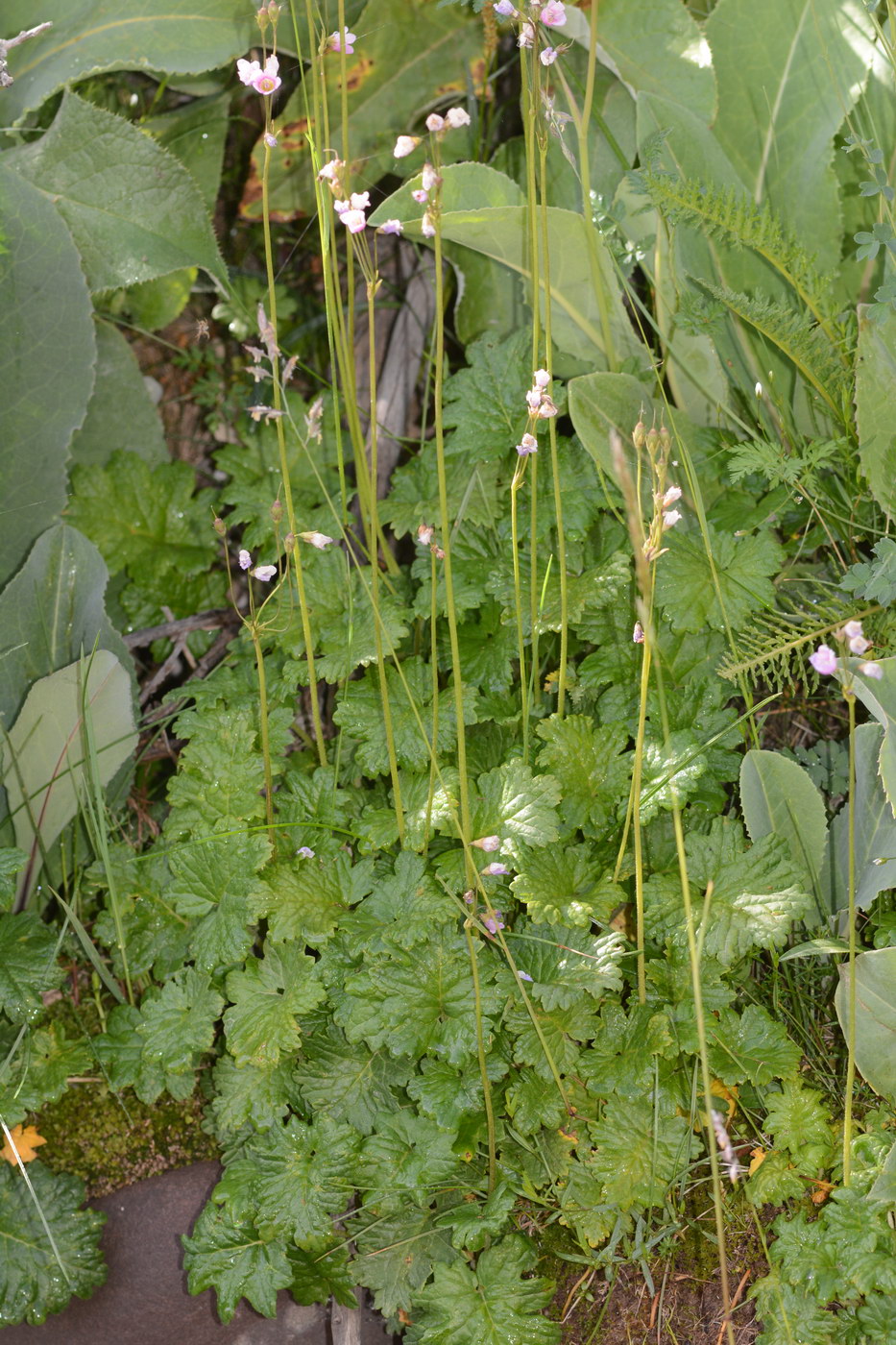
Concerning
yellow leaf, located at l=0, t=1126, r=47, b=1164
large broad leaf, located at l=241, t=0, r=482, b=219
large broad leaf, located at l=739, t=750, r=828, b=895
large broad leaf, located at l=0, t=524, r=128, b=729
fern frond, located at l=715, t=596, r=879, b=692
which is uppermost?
large broad leaf, located at l=241, t=0, r=482, b=219

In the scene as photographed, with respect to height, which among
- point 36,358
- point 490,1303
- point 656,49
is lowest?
point 490,1303

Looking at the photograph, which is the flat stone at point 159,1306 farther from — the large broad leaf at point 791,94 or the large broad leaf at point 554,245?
the large broad leaf at point 791,94

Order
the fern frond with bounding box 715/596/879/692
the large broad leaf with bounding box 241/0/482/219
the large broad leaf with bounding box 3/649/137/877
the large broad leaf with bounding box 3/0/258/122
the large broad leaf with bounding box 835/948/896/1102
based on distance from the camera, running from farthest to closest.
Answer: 1. the large broad leaf with bounding box 241/0/482/219
2. the large broad leaf with bounding box 3/0/258/122
3. the large broad leaf with bounding box 3/649/137/877
4. the fern frond with bounding box 715/596/879/692
5. the large broad leaf with bounding box 835/948/896/1102

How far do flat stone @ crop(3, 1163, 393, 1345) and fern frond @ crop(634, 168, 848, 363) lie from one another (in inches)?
65.6

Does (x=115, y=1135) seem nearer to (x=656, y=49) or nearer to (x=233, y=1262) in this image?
(x=233, y=1262)

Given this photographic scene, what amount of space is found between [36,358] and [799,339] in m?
1.33

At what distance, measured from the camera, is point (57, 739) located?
176 centimetres

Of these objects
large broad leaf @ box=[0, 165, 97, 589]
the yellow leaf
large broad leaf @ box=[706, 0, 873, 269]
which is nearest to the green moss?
the yellow leaf

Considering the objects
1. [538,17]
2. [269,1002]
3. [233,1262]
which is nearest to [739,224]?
[538,17]

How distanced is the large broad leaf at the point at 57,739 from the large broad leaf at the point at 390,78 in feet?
3.36

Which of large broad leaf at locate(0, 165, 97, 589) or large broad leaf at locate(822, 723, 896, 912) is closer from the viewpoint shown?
large broad leaf at locate(822, 723, 896, 912)

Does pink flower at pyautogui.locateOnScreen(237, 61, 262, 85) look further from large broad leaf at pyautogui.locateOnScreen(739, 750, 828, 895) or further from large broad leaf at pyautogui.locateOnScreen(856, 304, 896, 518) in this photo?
large broad leaf at pyautogui.locateOnScreen(739, 750, 828, 895)

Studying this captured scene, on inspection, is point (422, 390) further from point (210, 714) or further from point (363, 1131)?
point (363, 1131)

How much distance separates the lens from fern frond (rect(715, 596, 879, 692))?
59.3 inches
